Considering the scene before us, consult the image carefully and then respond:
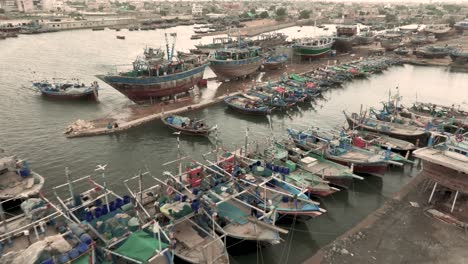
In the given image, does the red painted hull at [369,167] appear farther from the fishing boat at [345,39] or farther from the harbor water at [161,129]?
the fishing boat at [345,39]

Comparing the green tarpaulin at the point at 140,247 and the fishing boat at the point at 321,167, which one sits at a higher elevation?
the green tarpaulin at the point at 140,247

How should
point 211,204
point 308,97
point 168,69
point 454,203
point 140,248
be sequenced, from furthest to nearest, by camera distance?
point 308,97 → point 168,69 → point 454,203 → point 211,204 → point 140,248

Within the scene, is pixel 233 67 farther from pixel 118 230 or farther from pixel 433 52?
pixel 433 52

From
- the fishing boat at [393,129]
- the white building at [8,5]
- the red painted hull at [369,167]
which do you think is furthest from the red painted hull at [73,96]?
the white building at [8,5]

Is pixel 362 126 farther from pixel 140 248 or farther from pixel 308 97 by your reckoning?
pixel 140 248

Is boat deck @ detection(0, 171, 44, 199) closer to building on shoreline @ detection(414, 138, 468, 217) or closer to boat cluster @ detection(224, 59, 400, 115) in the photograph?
boat cluster @ detection(224, 59, 400, 115)

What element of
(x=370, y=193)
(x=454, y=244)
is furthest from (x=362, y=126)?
(x=454, y=244)
